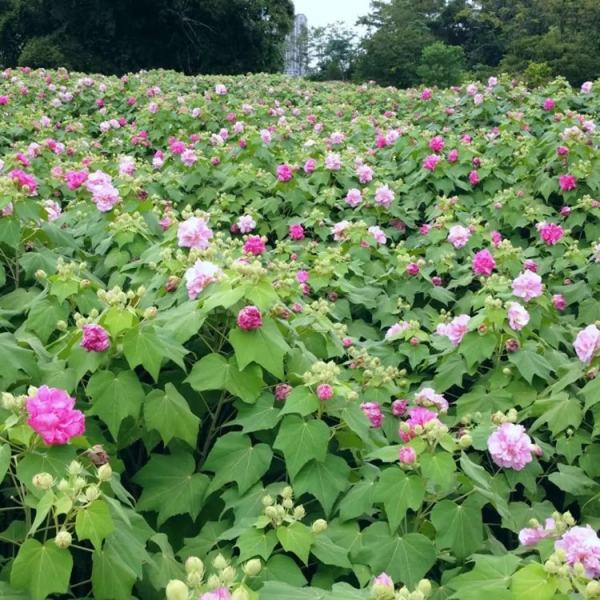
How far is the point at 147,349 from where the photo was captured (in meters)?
2.02

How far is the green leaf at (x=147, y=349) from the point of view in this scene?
200 cm

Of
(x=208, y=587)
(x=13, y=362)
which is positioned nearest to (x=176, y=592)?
(x=208, y=587)

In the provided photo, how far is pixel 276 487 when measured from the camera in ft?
6.69

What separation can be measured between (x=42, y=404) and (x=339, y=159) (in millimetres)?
3967

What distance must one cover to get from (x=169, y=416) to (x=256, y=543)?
462 millimetres

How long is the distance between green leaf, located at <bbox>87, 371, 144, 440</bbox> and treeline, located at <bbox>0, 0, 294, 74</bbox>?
22.0 meters

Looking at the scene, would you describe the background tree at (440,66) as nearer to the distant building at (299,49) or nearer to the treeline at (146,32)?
the treeline at (146,32)

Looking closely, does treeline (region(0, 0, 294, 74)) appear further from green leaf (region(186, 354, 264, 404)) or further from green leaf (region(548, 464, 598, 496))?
green leaf (region(548, 464, 598, 496))

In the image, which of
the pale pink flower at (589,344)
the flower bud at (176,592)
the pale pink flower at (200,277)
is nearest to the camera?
the flower bud at (176,592)

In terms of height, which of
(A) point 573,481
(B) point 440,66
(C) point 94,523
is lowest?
(A) point 573,481

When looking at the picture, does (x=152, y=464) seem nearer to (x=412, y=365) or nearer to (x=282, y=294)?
(x=282, y=294)

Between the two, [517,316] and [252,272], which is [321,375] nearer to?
[252,272]

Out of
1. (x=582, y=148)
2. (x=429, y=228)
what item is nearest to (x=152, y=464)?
(x=429, y=228)

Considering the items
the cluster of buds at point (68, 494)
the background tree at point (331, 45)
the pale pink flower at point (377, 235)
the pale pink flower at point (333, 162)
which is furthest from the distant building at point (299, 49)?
the cluster of buds at point (68, 494)
